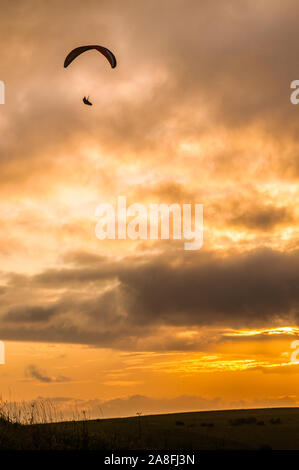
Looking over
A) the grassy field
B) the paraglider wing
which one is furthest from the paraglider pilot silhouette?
the grassy field

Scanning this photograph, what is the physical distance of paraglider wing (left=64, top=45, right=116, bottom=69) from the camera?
49406mm

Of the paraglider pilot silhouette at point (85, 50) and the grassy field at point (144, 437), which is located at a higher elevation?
the paraglider pilot silhouette at point (85, 50)

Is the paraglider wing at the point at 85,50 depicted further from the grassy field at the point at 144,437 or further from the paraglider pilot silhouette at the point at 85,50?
the grassy field at the point at 144,437

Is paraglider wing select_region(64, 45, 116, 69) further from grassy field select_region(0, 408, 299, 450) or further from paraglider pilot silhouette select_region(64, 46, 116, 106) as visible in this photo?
grassy field select_region(0, 408, 299, 450)

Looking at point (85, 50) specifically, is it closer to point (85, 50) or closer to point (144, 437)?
point (85, 50)

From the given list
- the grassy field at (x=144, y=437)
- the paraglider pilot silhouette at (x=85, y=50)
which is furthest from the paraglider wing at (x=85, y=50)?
the grassy field at (x=144, y=437)

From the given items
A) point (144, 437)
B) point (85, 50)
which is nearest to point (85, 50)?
point (85, 50)

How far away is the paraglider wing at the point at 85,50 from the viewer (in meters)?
49.4

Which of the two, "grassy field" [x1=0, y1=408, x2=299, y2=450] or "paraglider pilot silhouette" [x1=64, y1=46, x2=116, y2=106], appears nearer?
"grassy field" [x1=0, y1=408, x2=299, y2=450]

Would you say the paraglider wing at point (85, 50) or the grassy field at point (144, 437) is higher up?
the paraglider wing at point (85, 50)

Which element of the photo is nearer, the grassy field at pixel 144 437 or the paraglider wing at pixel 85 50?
the grassy field at pixel 144 437
